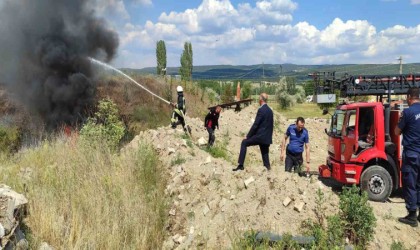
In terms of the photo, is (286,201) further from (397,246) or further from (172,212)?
(172,212)

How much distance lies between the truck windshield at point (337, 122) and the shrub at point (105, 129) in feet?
18.0

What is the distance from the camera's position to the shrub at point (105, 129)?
9.41m

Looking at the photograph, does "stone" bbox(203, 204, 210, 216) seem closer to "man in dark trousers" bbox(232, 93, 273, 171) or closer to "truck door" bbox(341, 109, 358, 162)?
"man in dark trousers" bbox(232, 93, 273, 171)

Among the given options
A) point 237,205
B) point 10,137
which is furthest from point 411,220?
point 10,137

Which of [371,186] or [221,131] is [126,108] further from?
[371,186]

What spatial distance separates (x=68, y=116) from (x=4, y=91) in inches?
195

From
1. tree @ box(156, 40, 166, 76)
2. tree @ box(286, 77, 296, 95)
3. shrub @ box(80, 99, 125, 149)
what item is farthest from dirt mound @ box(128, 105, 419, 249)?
tree @ box(156, 40, 166, 76)

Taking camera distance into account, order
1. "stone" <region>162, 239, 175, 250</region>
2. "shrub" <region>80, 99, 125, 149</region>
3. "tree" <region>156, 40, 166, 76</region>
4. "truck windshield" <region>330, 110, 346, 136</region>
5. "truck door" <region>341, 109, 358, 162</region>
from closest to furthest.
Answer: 1. "stone" <region>162, 239, 175, 250</region>
2. "truck door" <region>341, 109, 358, 162</region>
3. "shrub" <region>80, 99, 125, 149</region>
4. "truck windshield" <region>330, 110, 346, 136</region>
5. "tree" <region>156, 40, 166, 76</region>

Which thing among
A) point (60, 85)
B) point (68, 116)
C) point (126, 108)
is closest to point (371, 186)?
point (126, 108)

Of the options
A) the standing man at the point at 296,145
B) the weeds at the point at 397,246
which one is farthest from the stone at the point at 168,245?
the standing man at the point at 296,145

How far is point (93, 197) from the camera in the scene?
6.05 metres

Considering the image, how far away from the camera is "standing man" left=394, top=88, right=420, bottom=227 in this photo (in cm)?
619

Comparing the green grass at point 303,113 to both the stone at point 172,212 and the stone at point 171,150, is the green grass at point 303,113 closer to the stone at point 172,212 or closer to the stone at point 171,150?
the stone at point 171,150

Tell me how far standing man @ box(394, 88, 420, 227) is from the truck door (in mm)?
2724
